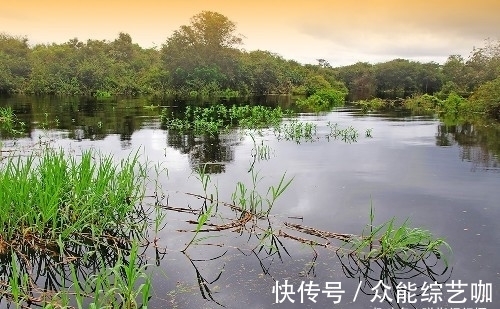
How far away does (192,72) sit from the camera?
50906 millimetres

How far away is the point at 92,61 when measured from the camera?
5194 centimetres

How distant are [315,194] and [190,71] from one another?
1730 inches

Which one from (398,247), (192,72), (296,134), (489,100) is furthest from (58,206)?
(192,72)

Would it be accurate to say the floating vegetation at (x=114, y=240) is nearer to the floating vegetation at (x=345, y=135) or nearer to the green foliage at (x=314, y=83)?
the floating vegetation at (x=345, y=135)

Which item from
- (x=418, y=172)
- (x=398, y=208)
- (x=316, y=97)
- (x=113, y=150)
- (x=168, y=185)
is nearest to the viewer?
(x=398, y=208)

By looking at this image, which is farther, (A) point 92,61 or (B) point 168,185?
(A) point 92,61

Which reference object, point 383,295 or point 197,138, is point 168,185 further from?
point 197,138

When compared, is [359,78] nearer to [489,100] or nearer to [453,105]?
[453,105]

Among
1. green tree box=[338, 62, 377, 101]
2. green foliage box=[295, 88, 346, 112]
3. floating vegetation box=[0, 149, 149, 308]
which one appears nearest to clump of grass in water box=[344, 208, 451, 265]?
floating vegetation box=[0, 149, 149, 308]

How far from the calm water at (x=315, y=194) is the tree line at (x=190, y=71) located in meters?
30.2

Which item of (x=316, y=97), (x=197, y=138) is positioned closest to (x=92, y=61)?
(x=316, y=97)

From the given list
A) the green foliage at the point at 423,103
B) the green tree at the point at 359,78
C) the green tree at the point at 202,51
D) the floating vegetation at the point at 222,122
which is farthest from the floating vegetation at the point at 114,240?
the green tree at the point at 359,78

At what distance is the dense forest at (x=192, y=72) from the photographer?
48375mm

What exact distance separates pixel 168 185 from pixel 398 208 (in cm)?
468
